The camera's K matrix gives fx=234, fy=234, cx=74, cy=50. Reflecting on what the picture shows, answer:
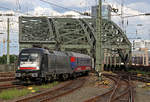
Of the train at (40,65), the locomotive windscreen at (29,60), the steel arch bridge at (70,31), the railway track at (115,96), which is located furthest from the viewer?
the steel arch bridge at (70,31)

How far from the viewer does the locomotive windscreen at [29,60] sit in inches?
783

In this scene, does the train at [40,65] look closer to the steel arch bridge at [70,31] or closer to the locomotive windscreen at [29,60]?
the locomotive windscreen at [29,60]

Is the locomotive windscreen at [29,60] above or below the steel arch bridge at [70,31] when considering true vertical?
below

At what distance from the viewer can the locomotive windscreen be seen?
65.2 ft

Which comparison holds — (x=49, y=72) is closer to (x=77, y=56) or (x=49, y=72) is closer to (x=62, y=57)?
(x=62, y=57)

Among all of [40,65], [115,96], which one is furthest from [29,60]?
[115,96]

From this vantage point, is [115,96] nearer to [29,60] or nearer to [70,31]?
[29,60]

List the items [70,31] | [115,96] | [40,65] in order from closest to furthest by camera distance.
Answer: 1. [115,96]
2. [40,65]
3. [70,31]

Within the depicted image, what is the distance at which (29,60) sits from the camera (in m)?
20.1

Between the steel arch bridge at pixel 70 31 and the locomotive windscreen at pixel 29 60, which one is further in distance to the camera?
the steel arch bridge at pixel 70 31

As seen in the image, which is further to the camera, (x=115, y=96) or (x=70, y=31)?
(x=70, y=31)

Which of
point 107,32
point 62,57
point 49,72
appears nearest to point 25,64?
point 49,72

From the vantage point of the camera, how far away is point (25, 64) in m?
19.9

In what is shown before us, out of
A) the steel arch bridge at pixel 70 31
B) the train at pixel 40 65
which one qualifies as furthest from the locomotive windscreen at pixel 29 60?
the steel arch bridge at pixel 70 31
